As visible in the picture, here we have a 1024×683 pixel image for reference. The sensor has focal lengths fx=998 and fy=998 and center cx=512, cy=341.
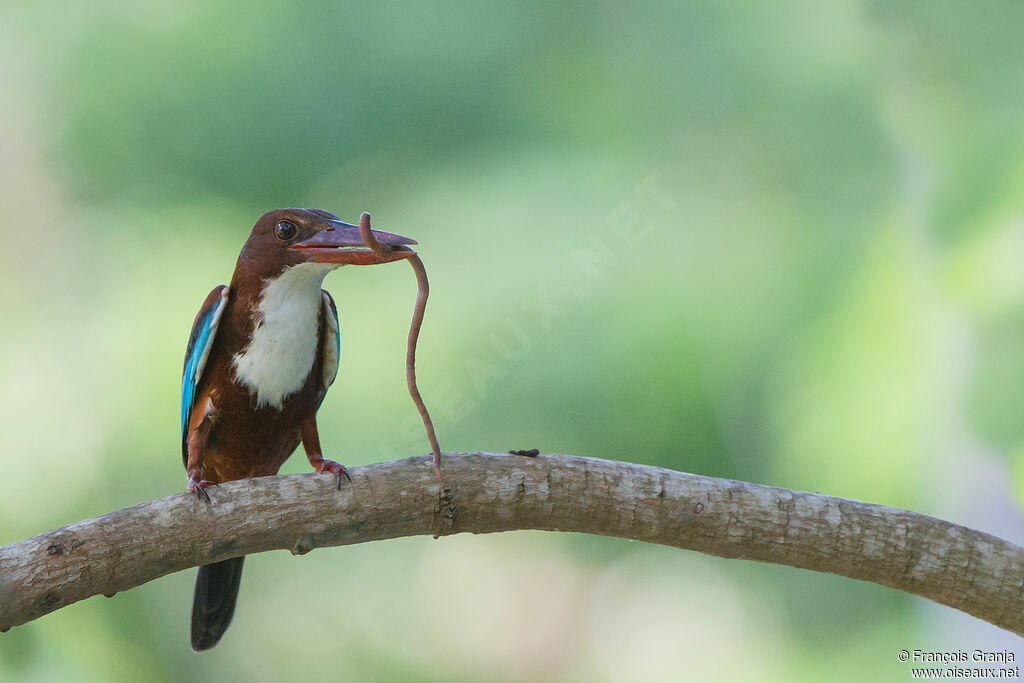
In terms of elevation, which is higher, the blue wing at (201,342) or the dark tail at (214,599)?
the blue wing at (201,342)

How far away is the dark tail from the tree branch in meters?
0.46

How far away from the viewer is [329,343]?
83.3 inches

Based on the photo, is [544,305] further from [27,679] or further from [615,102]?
[27,679]

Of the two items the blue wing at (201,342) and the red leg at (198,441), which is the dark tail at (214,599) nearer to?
the red leg at (198,441)

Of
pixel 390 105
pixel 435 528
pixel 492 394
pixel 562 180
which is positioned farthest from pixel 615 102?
pixel 435 528

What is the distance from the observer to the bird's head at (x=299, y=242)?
73.9 inches

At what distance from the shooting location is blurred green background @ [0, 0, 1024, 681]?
371 centimetres

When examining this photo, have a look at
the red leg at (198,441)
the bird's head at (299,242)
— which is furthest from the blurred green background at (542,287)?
the bird's head at (299,242)

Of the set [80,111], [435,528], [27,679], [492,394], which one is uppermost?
[80,111]

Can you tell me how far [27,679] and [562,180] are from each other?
2.79 m

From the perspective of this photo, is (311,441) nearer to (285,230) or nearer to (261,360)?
(261,360)

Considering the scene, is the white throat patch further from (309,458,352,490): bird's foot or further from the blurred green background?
the blurred green background

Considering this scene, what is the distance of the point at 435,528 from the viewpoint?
1.79 meters

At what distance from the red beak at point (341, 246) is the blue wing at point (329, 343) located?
181 mm
